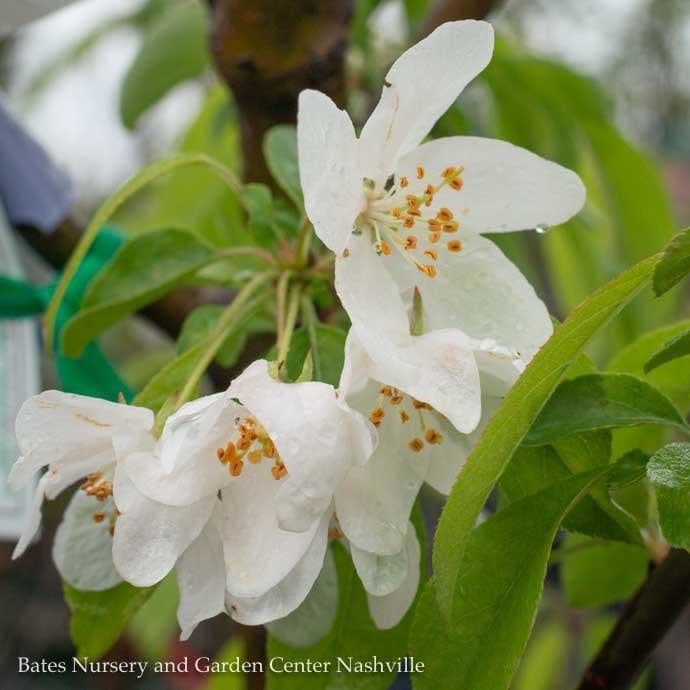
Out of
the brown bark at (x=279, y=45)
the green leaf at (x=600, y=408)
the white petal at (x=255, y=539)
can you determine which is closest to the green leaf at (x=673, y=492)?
the green leaf at (x=600, y=408)

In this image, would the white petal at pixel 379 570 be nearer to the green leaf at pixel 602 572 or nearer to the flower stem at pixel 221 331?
the flower stem at pixel 221 331

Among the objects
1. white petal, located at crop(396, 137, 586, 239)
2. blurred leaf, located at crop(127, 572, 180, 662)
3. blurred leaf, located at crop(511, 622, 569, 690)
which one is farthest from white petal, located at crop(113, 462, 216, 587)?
blurred leaf, located at crop(511, 622, 569, 690)

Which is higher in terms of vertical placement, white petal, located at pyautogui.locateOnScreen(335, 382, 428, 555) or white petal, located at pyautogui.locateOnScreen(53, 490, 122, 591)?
white petal, located at pyautogui.locateOnScreen(335, 382, 428, 555)

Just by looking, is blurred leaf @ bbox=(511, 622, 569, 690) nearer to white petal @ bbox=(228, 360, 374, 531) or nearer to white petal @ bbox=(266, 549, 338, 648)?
white petal @ bbox=(266, 549, 338, 648)

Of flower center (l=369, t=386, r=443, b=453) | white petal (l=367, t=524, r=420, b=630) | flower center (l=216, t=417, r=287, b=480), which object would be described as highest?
flower center (l=216, t=417, r=287, b=480)

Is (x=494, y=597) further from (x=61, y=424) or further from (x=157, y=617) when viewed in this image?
(x=157, y=617)
